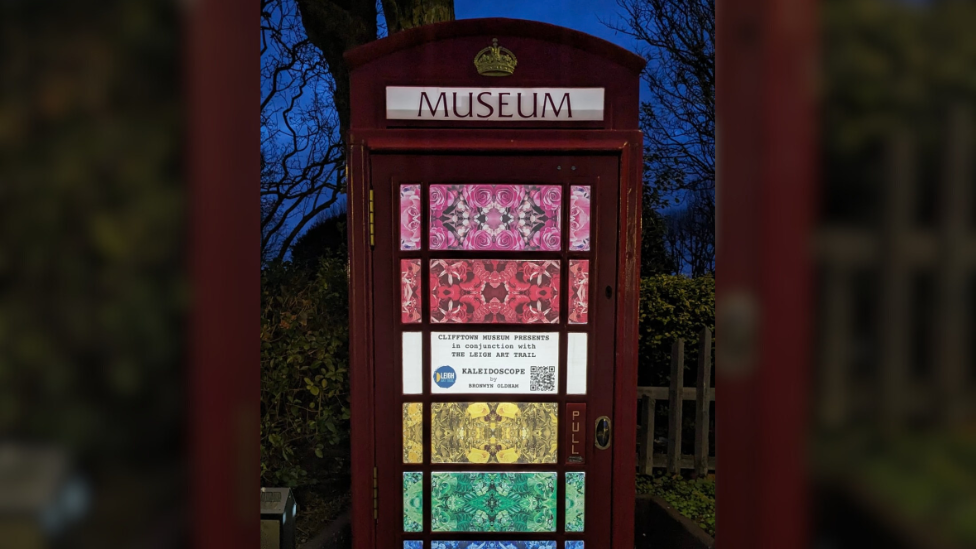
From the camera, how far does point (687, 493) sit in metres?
4.15

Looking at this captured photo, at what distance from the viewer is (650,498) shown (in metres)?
4.00

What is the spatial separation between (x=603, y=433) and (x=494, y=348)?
0.64 metres

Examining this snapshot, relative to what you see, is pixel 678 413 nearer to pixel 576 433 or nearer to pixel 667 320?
pixel 667 320

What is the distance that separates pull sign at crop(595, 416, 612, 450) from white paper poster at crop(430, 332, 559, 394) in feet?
0.89

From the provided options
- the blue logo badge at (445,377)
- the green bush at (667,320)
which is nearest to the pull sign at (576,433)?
the blue logo badge at (445,377)
